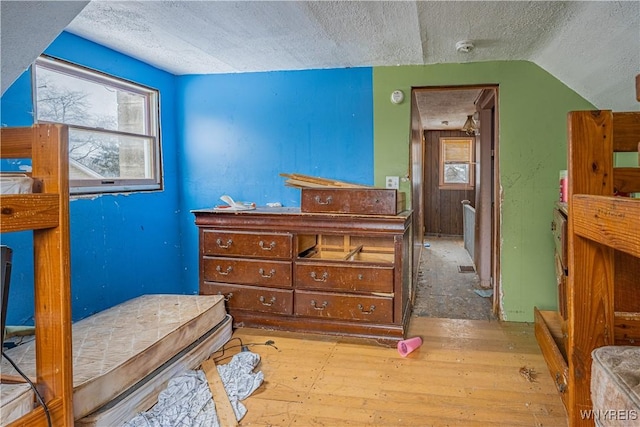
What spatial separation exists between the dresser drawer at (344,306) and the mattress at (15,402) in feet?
6.14

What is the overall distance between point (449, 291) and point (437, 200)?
451 centimetres

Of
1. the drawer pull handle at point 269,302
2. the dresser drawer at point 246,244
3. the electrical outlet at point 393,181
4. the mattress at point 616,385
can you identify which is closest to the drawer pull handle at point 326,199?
the dresser drawer at point 246,244

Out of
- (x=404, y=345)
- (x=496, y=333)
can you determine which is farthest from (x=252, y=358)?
(x=496, y=333)

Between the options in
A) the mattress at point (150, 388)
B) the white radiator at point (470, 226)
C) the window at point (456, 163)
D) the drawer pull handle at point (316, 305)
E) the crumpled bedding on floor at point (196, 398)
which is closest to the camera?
the mattress at point (150, 388)

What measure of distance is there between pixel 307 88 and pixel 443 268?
2.93 metres

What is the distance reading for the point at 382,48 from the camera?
2703 mm

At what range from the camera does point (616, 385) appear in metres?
0.82

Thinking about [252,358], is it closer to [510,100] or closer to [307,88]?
[307,88]

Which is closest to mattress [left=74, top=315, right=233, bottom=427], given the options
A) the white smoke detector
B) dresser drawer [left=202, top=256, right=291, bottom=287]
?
dresser drawer [left=202, top=256, right=291, bottom=287]

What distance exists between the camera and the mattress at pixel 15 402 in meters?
0.96

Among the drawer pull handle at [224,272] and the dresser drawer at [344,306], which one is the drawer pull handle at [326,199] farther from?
the drawer pull handle at [224,272]

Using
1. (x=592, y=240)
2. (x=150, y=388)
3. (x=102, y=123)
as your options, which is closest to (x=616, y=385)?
(x=592, y=240)

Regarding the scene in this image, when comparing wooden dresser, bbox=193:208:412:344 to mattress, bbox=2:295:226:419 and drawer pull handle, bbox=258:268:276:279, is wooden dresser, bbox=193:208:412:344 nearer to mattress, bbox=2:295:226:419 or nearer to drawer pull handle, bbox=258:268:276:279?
drawer pull handle, bbox=258:268:276:279

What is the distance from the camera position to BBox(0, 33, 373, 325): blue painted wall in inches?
113
